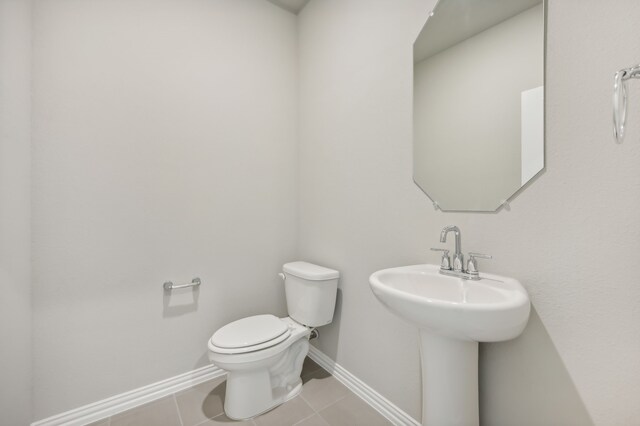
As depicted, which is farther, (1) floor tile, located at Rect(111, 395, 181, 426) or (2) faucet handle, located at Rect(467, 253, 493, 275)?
(1) floor tile, located at Rect(111, 395, 181, 426)

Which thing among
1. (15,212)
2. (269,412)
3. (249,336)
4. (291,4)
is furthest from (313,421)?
(291,4)

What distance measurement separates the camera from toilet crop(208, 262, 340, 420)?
4.54 feet

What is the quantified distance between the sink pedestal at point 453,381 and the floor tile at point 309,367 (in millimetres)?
1036

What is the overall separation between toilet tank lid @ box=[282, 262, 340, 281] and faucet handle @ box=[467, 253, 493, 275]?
83 cm

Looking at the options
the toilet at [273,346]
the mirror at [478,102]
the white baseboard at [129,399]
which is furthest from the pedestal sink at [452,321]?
the white baseboard at [129,399]

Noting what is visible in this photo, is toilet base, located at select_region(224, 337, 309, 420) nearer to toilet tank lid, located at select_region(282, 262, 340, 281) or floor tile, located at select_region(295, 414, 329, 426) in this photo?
floor tile, located at select_region(295, 414, 329, 426)

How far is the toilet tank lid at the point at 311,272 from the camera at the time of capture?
1672 millimetres

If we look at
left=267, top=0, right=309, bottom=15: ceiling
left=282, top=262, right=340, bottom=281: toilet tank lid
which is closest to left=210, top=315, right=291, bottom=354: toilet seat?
left=282, top=262, right=340, bottom=281: toilet tank lid

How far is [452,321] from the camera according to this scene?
78cm

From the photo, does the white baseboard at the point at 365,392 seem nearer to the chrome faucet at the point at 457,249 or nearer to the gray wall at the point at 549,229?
the gray wall at the point at 549,229

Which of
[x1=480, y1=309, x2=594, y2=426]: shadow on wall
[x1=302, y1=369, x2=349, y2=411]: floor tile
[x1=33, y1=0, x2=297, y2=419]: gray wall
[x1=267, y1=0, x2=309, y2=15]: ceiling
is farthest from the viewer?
[x1=267, y1=0, x2=309, y2=15]: ceiling

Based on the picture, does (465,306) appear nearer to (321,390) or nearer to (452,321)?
(452,321)

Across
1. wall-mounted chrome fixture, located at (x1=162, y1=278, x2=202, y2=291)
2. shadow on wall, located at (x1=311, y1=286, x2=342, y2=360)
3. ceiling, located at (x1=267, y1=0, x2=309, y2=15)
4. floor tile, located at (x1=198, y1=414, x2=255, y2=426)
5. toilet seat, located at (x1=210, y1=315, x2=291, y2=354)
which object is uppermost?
ceiling, located at (x1=267, y1=0, x2=309, y2=15)

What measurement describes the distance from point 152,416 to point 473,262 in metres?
1.80
